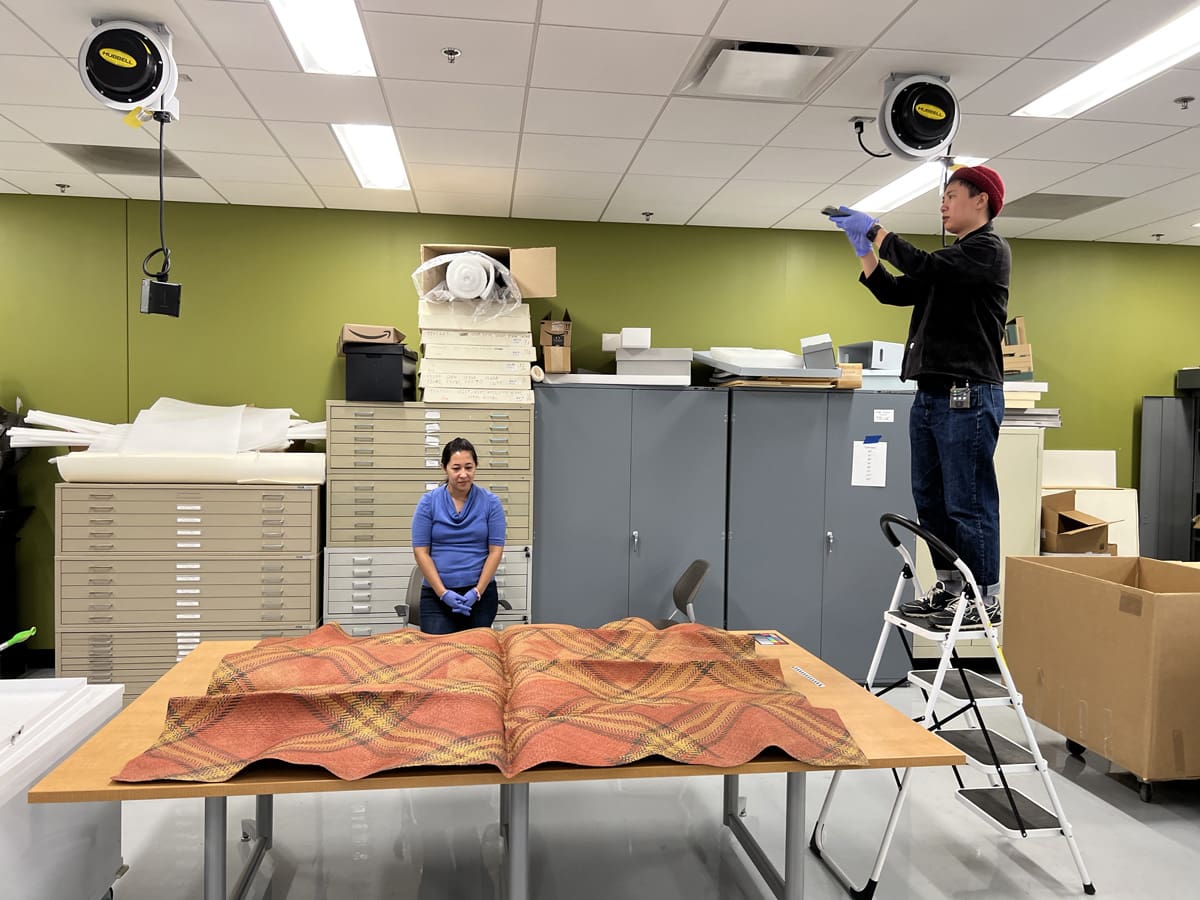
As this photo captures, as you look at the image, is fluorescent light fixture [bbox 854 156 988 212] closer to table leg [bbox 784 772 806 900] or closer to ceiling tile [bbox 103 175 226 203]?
table leg [bbox 784 772 806 900]

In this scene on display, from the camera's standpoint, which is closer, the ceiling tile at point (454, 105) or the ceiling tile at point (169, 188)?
the ceiling tile at point (454, 105)

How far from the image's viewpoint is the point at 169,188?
4.74 metres

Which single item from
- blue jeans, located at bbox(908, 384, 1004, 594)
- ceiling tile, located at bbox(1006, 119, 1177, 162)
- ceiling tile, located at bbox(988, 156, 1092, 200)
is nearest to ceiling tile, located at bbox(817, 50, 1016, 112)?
ceiling tile, located at bbox(1006, 119, 1177, 162)

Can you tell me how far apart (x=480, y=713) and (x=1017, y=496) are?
438cm

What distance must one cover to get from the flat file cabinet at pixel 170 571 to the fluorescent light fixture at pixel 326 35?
224 centimetres

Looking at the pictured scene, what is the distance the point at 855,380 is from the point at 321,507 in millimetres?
3232

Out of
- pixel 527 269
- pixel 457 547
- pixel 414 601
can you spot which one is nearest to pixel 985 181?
pixel 527 269

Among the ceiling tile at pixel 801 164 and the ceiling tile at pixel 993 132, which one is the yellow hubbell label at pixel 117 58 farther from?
the ceiling tile at pixel 993 132

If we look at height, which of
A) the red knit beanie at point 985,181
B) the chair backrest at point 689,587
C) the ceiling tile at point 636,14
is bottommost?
the chair backrest at point 689,587

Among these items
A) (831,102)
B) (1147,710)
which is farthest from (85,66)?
(1147,710)

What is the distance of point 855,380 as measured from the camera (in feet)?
15.9

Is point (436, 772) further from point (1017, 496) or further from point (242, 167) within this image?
point (1017, 496)

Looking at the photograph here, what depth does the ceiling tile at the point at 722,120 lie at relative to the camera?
11.3ft

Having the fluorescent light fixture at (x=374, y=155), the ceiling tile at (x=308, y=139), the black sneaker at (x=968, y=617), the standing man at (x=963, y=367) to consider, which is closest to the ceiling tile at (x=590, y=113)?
the fluorescent light fixture at (x=374, y=155)
